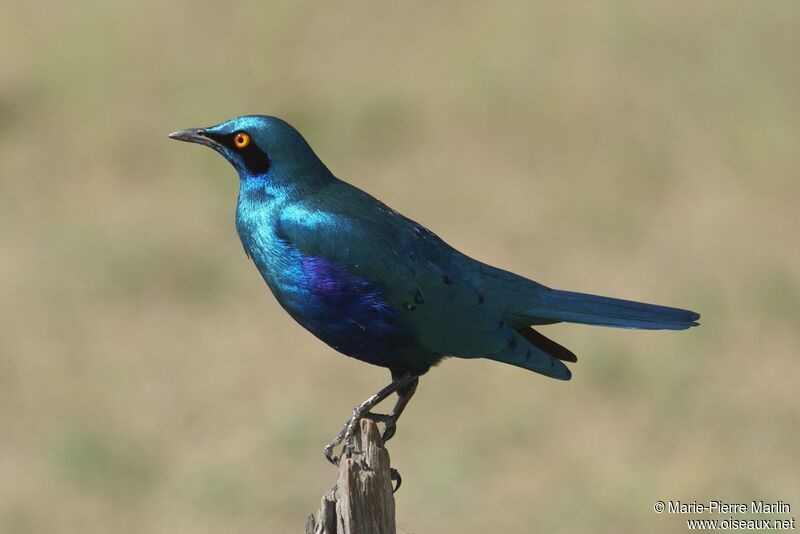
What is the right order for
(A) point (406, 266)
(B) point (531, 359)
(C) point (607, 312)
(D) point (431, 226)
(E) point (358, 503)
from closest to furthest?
(E) point (358, 503), (A) point (406, 266), (B) point (531, 359), (C) point (607, 312), (D) point (431, 226)

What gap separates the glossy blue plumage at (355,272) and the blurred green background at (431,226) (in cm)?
594

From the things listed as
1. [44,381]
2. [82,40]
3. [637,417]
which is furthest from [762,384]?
[82,40]

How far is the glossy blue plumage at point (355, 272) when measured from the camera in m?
5.25

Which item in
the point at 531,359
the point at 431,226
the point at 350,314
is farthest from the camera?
the point at 431,226

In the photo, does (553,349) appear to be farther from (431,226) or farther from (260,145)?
(431,226)

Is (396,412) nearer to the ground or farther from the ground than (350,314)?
nearer to the ground

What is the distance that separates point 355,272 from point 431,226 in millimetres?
9931

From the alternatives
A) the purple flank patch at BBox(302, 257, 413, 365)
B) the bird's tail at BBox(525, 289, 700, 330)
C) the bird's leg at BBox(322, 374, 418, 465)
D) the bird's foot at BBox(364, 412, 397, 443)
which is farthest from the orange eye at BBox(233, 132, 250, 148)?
the bird's tail at BBox(525, 289, 700, 330)

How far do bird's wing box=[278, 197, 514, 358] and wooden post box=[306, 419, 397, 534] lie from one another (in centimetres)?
57

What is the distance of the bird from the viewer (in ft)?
17.2

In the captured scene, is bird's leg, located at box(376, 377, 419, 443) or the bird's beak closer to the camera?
the bird's beak

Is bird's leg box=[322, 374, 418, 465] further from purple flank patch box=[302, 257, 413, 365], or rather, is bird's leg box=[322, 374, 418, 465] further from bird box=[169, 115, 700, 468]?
purple flank patch box=[302, 257, 413, 365]

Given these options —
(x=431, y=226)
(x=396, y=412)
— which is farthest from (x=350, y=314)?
(x=431, y=226)

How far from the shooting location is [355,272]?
5293 millimetres
